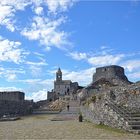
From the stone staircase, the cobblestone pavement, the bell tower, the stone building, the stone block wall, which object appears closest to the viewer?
the cobblestone pavement

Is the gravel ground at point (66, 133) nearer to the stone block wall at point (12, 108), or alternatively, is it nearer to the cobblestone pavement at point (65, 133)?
the cobblestone pavement at point (65, 133)

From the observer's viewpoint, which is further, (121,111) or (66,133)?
(121,111)

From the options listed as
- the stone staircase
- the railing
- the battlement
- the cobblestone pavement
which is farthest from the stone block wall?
the battlement

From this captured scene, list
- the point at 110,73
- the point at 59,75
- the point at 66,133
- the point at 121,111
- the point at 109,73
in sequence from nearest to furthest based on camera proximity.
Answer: the point at 66,133 → the point at 121,111 → the point at 110,73 → the point at 109,73 → the point at 59,75

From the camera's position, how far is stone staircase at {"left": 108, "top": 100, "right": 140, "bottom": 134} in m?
17.9

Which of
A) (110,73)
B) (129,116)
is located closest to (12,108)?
(129,116)

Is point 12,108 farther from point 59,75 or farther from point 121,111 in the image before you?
point 59,75

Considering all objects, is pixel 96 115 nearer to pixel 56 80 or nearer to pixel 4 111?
pixel 4 111

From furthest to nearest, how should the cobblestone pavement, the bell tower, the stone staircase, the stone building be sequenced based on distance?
the bell tower, the stone building, the stone staircase, the cobblestone pavement

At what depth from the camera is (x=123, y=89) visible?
2394 cm

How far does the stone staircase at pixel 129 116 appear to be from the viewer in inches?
705

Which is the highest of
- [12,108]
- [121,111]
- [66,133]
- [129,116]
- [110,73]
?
[110,73]

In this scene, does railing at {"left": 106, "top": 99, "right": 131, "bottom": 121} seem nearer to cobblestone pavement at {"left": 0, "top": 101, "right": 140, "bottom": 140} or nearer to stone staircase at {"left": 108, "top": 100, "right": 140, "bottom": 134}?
stone staircase at {"left": 108, "top": 100, "right": 140, "bottom": 134}

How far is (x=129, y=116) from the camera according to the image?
63.6 ft
